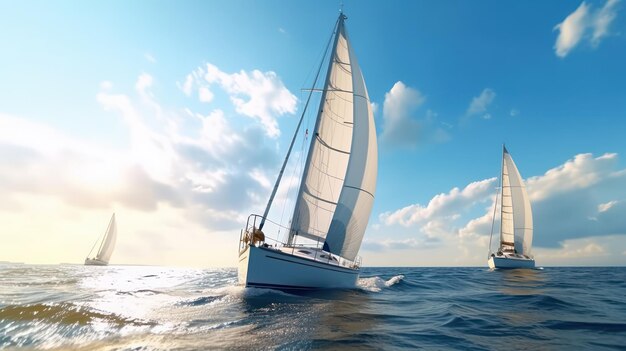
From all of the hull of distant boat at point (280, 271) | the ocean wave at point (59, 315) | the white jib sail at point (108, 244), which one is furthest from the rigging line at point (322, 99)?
the white jib sail at point (108, 244)

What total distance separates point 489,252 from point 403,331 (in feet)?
138

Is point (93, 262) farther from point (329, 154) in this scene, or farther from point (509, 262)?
point (509, 262)

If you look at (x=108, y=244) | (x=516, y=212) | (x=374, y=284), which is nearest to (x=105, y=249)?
(x=108, y=244)

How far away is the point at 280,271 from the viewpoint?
12430 millimetres

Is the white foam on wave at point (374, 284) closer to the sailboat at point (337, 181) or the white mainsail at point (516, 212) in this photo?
the sailboat at point (337, 181)

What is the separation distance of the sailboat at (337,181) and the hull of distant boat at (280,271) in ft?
0.18

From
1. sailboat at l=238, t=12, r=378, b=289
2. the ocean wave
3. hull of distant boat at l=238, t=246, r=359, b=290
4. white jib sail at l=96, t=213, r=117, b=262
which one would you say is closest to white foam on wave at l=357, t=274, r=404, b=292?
sailboat at l=238, t=12, r=378, b=289

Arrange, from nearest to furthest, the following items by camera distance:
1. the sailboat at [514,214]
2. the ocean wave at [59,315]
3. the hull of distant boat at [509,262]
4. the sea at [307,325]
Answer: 1. the sea at [307,325]
2. the ocean wave at [59,315]
3. the hull of distant boat at [509,262]
4. the sailboat at [514,214]

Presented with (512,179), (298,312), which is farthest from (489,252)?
(298,312)

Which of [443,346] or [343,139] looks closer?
[443,346]

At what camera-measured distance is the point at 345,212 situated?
53.9 feet

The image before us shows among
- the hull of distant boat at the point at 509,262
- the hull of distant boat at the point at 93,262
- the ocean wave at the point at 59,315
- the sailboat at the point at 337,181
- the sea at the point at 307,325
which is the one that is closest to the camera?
the sea at the point at 307,325

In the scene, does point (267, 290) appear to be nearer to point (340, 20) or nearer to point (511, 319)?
point (511, 319)

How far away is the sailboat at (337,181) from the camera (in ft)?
49.2
